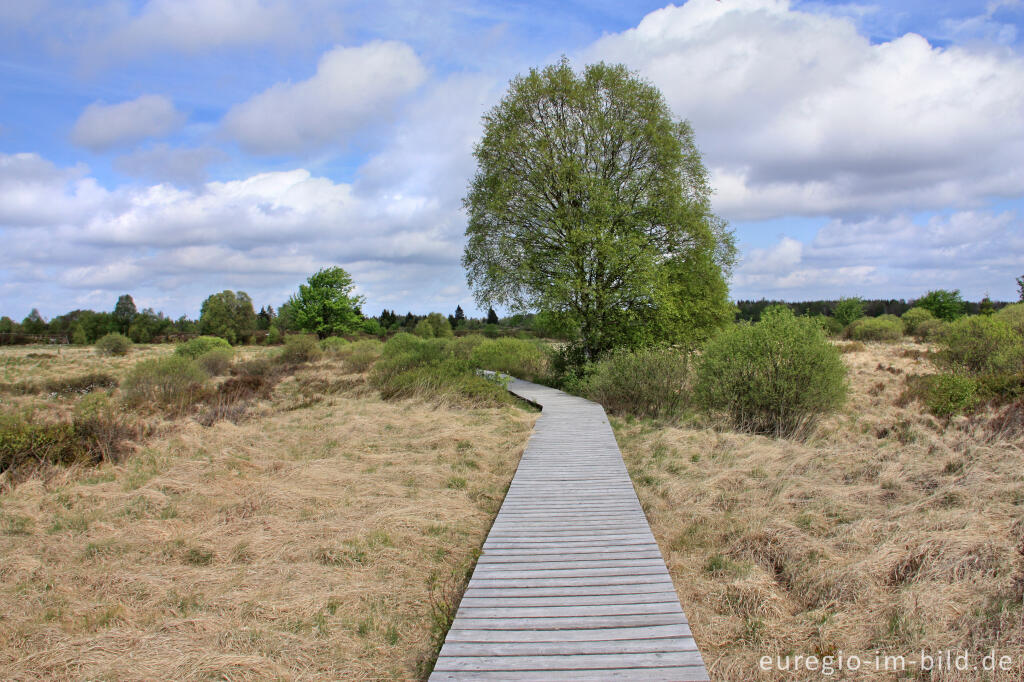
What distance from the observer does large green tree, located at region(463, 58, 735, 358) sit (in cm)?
1856

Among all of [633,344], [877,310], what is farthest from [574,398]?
[877,310]

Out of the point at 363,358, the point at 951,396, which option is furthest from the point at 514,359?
the point at 951,396

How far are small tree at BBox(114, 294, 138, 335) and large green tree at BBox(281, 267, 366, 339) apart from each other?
25082 mm

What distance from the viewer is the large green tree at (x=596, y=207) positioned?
1856 cm

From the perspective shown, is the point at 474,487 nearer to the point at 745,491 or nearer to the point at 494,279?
the point at 745,491

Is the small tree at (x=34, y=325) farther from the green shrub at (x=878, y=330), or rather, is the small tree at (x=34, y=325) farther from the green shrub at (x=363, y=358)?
the green shrub at (x=878, y=330)

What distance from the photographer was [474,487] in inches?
337

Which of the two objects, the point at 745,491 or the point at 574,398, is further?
the point at 574,398

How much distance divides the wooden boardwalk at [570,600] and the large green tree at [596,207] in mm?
11605

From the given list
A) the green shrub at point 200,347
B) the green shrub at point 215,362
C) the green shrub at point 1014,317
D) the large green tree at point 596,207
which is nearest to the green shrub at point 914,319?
the green shrub at point 1014,317

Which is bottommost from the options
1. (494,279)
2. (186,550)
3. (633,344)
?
(186,550)

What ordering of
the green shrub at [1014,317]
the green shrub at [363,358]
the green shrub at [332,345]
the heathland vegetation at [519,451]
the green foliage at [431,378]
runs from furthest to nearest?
the green shrub at [332,345]
the green shrub at [363,358]
the green shrub at [1014,317]
the green foliage at [431,378]
the heathland vegetation at [519,451]

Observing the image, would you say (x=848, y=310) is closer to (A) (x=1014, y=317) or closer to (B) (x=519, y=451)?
(A) (x=1014, y=317)

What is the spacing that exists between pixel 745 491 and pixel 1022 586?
3.28m
